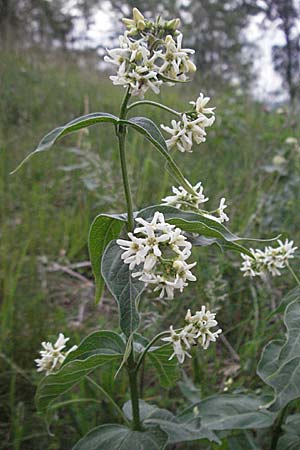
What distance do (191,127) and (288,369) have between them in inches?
23.6

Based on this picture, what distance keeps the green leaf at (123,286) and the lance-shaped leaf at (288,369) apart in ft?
1.11

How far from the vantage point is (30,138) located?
12.0 ft

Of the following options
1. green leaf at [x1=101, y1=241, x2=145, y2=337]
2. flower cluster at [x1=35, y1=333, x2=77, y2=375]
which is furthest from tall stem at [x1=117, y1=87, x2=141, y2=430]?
flower cluster at [x1=35, y1=333, x2=77, y2=375]

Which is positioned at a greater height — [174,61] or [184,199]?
[174,61]

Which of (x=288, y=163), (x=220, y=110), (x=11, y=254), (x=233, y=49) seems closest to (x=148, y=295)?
(x=11, y=254)

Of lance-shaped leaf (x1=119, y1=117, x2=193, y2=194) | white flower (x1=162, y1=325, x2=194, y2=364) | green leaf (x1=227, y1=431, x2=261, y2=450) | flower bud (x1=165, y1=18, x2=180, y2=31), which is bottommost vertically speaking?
green leaf (x1=227, y1=431, x2=261, y2=450)

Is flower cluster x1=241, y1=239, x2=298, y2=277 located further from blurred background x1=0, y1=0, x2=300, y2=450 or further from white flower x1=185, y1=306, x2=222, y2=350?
white flower x1=185, y1=306, x2=222, y2=350

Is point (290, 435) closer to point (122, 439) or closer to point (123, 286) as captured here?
point (122, 439)

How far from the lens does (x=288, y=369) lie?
1.19 metres

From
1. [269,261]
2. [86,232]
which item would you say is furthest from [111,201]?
[269,261]

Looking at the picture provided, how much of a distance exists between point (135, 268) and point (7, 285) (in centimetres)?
117

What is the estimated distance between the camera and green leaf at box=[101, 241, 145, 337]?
100cm

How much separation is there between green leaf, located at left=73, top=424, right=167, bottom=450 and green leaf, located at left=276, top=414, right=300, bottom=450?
324 mm

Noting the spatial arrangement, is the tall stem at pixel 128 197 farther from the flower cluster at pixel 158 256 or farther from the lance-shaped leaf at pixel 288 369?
the lance-shaped leaf at pixel 288 369
